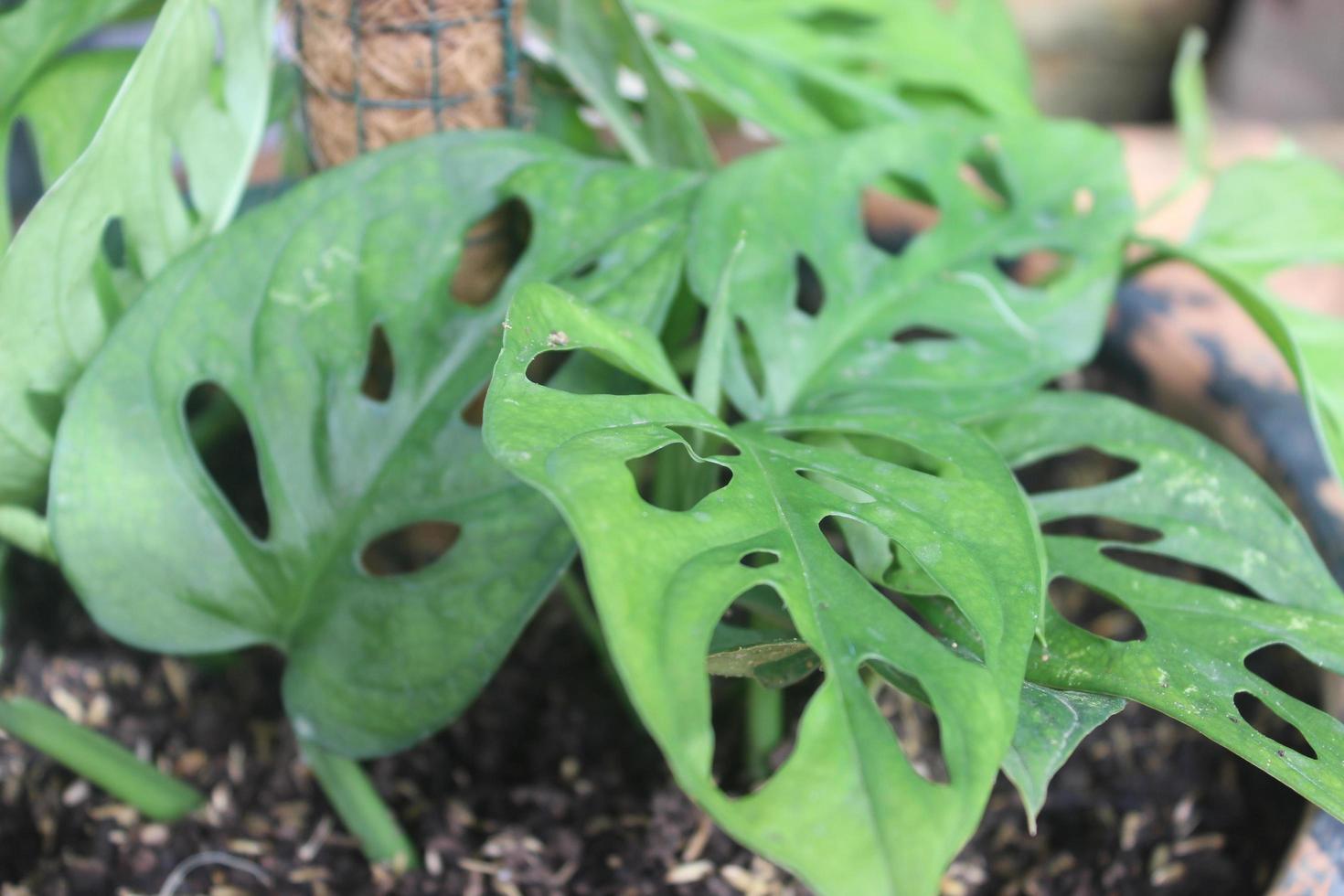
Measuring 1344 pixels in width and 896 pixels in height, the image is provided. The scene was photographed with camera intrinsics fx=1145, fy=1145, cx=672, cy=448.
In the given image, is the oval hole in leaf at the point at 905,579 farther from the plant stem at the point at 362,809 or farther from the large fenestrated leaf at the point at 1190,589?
the plant stem at the point at 362,809

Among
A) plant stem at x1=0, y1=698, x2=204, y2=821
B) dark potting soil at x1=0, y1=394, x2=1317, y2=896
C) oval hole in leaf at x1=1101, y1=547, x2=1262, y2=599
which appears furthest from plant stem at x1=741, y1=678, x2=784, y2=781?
plant stem at x1=0, y1=698, x2=204, y2=821

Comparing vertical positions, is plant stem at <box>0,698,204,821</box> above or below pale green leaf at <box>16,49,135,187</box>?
below

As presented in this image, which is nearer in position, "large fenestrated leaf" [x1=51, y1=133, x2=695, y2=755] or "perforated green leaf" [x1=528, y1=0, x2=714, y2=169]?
"large fenestrated leaf" [x1=51, y1=133, x2=695, y2=755]

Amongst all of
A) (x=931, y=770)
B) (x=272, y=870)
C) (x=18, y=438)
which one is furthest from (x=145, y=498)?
(x=931, y=770)

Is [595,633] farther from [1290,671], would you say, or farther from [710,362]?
[1290,671]

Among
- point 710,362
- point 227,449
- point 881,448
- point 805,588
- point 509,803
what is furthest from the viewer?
point 227,449

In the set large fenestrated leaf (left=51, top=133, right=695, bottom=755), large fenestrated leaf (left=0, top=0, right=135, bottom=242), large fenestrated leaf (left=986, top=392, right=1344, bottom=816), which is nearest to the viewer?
large fenestrated leaf (left=986, top=392, right=1344, bottom=816)

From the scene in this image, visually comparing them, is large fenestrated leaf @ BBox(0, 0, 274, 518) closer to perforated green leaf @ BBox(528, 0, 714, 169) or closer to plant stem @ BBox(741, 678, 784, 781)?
perforated green leaf @ BBox(528, 0, 714, 169)

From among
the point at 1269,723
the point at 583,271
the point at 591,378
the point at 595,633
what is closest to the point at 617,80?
the point at 583,271

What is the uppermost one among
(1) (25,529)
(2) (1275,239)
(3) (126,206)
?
(3) (126,206)
